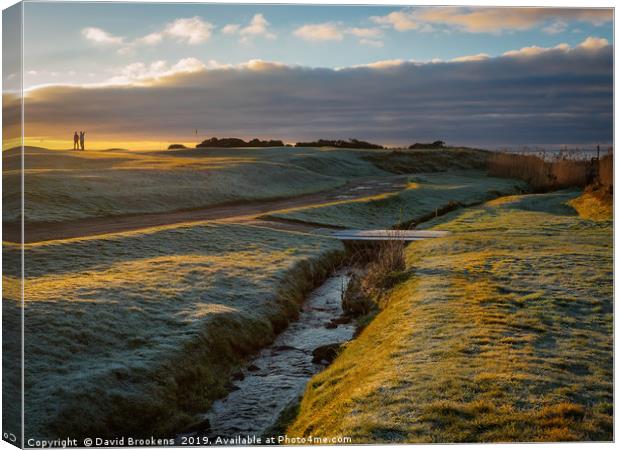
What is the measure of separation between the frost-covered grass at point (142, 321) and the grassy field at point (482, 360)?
9.04 ft

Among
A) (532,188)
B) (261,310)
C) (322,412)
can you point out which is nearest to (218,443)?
(322,412)

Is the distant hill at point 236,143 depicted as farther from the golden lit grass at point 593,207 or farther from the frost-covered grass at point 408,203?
the golden lit grass at point 593,207

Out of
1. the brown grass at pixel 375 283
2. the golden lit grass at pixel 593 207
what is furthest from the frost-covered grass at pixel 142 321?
the golden lit grass at pixel 593 207

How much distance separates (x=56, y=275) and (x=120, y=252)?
4092mm

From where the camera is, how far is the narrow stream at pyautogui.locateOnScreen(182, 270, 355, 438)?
12.2 metres

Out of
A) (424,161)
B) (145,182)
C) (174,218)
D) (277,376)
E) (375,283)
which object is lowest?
(277,376)

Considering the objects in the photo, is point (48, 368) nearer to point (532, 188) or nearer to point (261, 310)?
point (261, 310)

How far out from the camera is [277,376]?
14.3 metres

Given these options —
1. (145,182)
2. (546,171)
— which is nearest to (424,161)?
(546,171)

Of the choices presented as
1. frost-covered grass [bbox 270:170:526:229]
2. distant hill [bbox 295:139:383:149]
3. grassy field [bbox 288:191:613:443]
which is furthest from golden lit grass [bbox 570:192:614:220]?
distant hill [bbox 295:139:383:149]

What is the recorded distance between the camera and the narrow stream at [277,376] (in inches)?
480

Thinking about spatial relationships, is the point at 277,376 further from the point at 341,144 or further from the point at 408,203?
the point at 341,144

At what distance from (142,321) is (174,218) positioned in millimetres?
16736

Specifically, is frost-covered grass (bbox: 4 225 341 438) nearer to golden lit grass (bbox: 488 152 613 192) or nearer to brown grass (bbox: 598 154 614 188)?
brown grass (bbox: 598 154 614 188)
